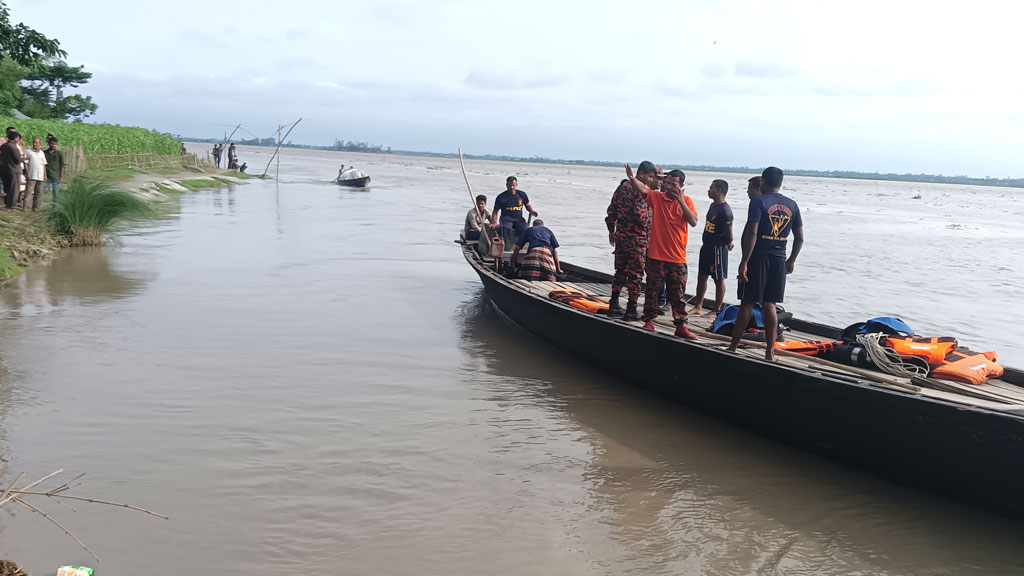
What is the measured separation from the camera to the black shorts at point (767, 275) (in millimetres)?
5895

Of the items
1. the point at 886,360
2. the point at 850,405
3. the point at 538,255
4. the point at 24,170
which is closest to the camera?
the point at 850,405

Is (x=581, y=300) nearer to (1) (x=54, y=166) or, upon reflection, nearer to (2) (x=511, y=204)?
(2) (x=511, y=204)

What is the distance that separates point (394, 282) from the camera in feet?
43.4

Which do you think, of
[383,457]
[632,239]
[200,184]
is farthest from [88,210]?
[200,184]

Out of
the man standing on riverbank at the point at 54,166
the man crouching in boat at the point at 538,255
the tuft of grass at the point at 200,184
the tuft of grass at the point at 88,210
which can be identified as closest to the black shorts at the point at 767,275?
the man crouching in boat at the point at 538,255

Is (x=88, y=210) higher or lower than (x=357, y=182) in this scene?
lower

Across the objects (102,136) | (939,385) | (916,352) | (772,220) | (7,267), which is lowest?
(7,267)

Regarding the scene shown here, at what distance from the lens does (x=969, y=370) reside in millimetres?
5609

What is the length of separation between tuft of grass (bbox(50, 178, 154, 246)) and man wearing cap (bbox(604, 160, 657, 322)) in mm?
10165

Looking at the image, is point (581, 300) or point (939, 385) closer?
point (939, 385)

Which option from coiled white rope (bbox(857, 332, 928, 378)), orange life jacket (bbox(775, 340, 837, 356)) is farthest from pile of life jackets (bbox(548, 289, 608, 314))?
coiled white rope (bbox(857, 332, 928, 378))

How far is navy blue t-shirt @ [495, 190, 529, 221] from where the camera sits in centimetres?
1106

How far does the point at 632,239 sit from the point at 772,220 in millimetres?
2012

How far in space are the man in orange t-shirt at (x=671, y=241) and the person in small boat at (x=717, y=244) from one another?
133 centimetres
